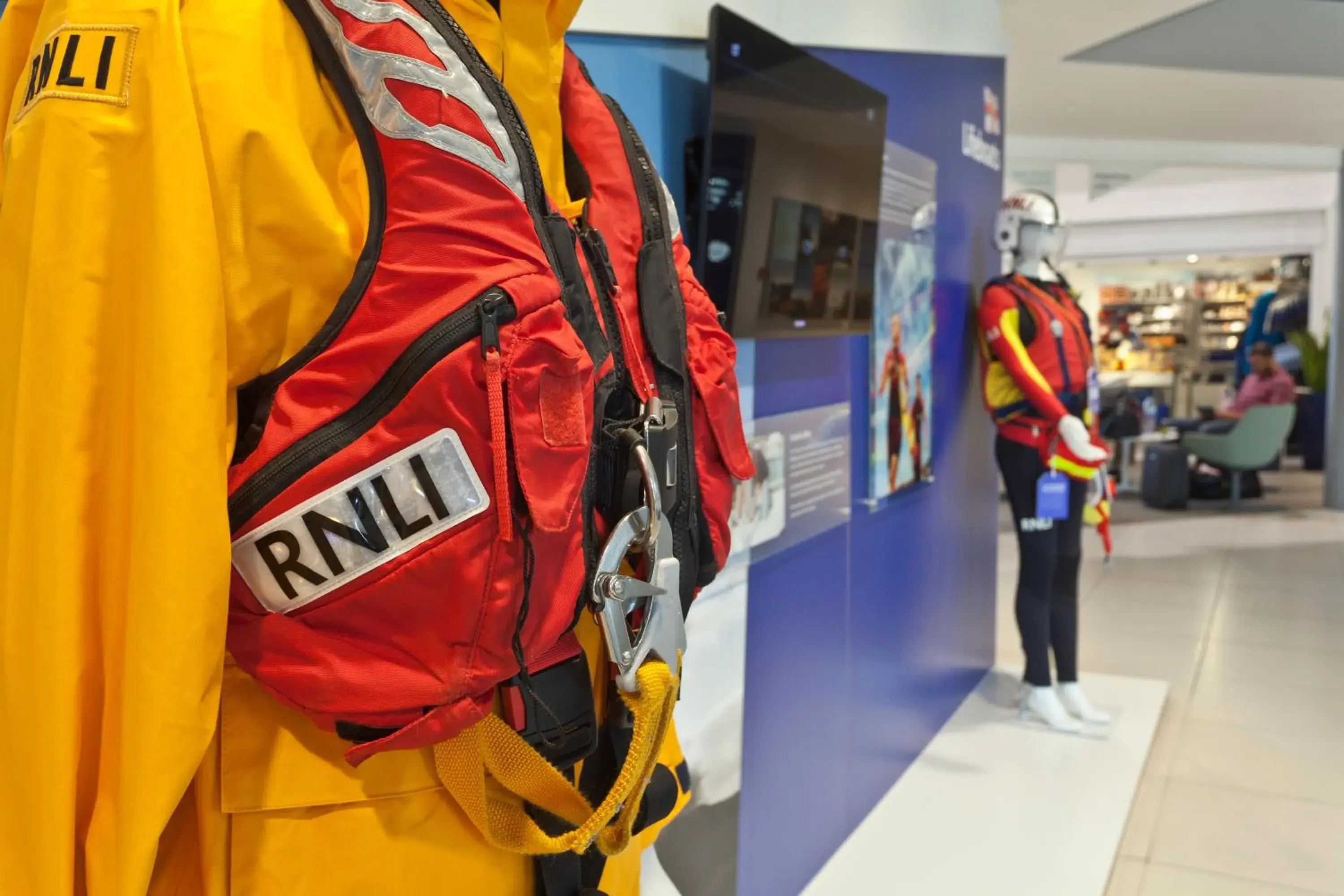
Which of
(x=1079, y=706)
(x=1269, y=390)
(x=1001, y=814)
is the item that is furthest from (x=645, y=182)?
(x=1269, y=390)

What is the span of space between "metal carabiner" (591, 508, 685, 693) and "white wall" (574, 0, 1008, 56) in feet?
3.45

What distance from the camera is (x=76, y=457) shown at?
2.33 feet

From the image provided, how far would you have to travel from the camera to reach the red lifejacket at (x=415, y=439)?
2.51 ft

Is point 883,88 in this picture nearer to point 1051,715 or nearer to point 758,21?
point 758,21

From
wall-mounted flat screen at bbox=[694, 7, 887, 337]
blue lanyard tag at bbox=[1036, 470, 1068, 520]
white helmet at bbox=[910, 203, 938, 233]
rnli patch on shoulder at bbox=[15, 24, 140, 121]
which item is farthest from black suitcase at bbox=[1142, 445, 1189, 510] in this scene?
rnli patch on shoulder at bbox=[15, 24, 140, 121]

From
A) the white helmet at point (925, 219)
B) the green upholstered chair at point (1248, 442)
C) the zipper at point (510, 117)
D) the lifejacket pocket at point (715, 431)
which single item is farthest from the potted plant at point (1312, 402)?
the zipper at point (510, 117)

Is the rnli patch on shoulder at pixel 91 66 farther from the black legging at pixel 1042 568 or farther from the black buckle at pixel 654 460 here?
the black legging at pixel 1042 568

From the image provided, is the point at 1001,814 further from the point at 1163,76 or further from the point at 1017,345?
the point at 1163,76

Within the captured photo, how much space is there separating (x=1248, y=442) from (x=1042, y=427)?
234 inches

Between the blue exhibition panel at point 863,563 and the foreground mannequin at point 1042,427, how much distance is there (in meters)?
0.16

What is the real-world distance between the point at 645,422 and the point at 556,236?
18 cm

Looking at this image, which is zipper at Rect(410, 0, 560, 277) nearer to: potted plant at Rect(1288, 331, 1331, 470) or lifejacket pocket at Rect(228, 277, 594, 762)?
lifejacket pocket at Rect(228, 277, 594, 762)

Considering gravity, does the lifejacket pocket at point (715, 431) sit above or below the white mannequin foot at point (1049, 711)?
above

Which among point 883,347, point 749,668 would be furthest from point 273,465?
point 883,347
